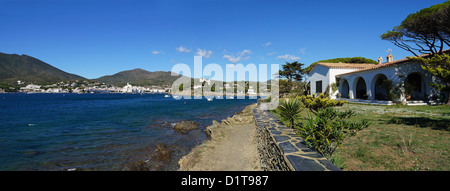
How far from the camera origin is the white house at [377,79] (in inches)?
610

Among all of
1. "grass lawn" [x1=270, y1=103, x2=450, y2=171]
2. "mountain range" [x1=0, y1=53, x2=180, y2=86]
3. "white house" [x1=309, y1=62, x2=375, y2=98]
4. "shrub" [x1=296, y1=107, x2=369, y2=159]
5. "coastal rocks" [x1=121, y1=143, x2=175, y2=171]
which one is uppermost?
"mountain range" [x1=0, y1=53, x2=180, y2=86]

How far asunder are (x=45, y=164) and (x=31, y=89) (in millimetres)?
150188

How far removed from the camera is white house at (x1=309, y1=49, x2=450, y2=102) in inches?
610

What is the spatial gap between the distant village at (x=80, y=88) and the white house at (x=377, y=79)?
4261 inches

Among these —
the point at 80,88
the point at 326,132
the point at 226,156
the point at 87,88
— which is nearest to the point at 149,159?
the point at 226,156

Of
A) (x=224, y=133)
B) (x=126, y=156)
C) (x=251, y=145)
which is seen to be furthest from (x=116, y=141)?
(x=251, y=145)

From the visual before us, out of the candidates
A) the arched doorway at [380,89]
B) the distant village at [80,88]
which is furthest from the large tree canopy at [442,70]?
the distant village at [80,88]

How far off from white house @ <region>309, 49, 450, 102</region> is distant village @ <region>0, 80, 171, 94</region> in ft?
355

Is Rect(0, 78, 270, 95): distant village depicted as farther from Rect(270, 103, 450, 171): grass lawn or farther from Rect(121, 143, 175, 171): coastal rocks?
Rect(270, 103, 450, 171): grass lawn

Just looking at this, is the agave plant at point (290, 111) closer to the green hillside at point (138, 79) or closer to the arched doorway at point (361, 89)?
the arched doorway at point (361, 89)

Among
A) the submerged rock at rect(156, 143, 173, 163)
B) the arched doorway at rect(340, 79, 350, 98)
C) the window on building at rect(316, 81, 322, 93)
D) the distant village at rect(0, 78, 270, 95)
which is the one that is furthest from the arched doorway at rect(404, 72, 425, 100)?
the distant village at rect(0, 78, 270, 95)

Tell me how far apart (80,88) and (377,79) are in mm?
162261

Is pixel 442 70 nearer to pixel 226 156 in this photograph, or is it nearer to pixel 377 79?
pixel 226 156

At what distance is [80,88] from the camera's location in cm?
13388
